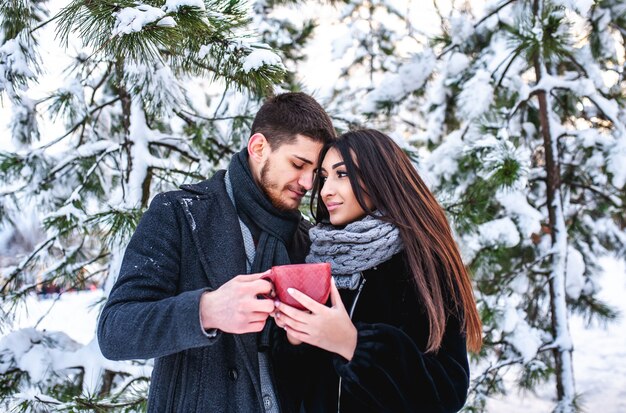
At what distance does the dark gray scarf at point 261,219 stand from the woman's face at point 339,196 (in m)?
0.16

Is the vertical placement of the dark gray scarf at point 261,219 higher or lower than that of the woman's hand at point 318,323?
higher

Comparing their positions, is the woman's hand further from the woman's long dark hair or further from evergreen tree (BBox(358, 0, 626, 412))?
evergreen tree (BBox(358, 0, 626, 412))

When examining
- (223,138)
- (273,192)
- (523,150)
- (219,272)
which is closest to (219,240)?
(219,272)

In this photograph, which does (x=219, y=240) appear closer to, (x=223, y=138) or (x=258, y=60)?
(x=258, y=60)

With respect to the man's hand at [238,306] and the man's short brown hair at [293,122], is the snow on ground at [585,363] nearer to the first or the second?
→ the man's short brown hair at [293,122]

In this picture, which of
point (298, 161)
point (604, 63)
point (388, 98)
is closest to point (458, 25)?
point (388, 98)

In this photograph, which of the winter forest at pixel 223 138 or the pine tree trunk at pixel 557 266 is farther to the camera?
the pine tree trunk at pixel 557 266

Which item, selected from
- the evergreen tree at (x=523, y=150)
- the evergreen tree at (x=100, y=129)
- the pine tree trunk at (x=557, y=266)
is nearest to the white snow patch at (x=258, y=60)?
the evergreen tree at (x=100, y=129)

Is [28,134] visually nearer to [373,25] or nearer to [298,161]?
[298,161]

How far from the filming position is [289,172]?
1.70 meters

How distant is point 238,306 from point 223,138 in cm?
203

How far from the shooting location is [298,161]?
1.72m

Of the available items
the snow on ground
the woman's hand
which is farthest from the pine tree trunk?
the woman's hand

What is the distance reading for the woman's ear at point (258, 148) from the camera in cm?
175
